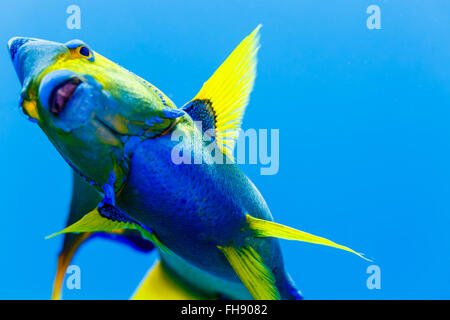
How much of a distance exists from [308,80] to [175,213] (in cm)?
397

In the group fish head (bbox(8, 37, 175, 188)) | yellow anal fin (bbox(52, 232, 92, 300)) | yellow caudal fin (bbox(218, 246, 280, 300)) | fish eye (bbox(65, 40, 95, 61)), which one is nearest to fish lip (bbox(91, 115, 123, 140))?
fish head (bbox(8, 37, 175, 188))

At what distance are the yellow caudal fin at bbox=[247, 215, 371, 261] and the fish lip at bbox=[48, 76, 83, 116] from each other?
581mm

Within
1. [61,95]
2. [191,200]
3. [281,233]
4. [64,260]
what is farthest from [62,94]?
[64,260]

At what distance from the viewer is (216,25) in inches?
173

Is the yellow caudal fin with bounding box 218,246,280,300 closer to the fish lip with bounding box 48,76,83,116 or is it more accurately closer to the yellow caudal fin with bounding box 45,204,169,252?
the yellow caudal fin with bounding box 45,204,169,252

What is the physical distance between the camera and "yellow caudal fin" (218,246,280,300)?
895mm

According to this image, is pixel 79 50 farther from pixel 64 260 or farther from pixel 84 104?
pixel 64 260

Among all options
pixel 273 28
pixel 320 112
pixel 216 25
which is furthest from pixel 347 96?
pixel 216 25

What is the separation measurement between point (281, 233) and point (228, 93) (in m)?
0.41

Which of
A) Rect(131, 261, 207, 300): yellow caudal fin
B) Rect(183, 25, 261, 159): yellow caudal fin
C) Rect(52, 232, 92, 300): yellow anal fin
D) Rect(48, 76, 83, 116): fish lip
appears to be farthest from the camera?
Rect(131, 261, 207, 300): yellow caudal fin

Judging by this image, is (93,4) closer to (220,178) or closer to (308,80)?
(308,80)

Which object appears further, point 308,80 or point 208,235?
point 308,80

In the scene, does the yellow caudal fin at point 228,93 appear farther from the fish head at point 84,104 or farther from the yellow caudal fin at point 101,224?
the yellow caudal fin at point 101,224

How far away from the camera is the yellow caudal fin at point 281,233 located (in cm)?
81
